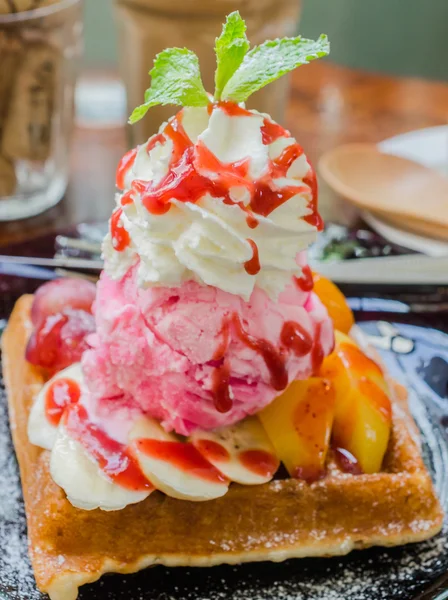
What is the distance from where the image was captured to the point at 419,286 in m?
1.89

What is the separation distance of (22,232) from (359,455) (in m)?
1.15

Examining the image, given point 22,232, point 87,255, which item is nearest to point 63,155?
point 22,232

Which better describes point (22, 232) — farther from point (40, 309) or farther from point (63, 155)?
point (40, 309)

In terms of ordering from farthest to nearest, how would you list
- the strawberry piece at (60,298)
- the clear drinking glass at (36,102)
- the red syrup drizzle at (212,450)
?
1. the clear drinking glass at (36,102)
2. the strawberry piece at (60,298)
3. the red syrup drizzle at (212,450)

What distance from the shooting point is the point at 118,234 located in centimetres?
122

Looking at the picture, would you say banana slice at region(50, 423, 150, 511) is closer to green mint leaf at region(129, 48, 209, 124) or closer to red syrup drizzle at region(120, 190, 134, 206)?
red syrup drizzle at region(120, 190, 134, 206)

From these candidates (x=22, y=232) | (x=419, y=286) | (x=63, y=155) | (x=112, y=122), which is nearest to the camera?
(x=419, y=286)

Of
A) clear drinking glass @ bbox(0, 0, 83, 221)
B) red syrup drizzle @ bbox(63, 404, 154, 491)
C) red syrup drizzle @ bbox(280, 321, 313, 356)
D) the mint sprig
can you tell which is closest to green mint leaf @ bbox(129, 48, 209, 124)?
the mint sprig

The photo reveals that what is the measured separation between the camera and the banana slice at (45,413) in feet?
4.22

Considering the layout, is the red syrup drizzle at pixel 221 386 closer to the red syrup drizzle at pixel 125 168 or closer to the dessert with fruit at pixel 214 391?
the dessert with fruit at pixel 214 391

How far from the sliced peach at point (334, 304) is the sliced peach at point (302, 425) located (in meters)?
0.27

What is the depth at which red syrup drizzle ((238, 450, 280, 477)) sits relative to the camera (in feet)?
4.13

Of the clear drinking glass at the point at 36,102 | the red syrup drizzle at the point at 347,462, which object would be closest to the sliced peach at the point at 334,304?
the red syrup drizzle at the point at 347,462

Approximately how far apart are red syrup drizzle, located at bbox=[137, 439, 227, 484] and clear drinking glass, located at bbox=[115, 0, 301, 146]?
0.94 meters
